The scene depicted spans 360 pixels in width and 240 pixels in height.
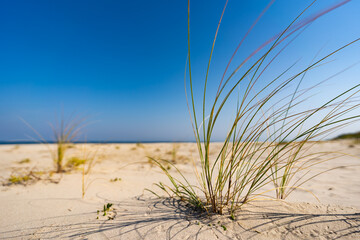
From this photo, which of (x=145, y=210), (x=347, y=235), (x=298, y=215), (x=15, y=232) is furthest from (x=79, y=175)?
(x=347, y=235)

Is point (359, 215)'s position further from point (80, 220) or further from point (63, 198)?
point (63, 198)

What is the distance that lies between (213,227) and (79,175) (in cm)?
253

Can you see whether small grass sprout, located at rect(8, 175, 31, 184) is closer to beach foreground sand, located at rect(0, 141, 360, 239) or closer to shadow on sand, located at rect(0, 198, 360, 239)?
beach foreground sand, located at rect(0, 141, 360, 239)

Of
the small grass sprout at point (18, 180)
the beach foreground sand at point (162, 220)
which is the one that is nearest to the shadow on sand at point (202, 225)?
the beach foreground sand at point (162, 220)

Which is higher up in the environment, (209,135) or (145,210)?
(209,135)

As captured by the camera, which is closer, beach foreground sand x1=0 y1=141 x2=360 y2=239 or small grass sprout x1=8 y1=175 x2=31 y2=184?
beach foreground sand x1=0 y1=141 x2=360 y2=239

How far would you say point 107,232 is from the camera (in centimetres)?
111

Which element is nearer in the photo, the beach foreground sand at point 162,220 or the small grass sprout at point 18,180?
the beach foreground sand at point 162,220

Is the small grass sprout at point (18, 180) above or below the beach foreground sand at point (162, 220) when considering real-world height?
above

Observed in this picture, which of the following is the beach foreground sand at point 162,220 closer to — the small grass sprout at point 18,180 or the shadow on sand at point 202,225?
the shadow on sand at point 202,225

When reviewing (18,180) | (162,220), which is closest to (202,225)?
(162,220)

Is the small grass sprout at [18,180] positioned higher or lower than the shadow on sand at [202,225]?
higher

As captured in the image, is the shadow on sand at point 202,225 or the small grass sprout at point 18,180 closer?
the shadow on sand at point 202,225

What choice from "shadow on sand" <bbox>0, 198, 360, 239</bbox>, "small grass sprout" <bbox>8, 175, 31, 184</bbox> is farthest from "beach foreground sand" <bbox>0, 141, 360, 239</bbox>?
"small grass sprout" <bbox>8, 175, 31, 184</bbox>
